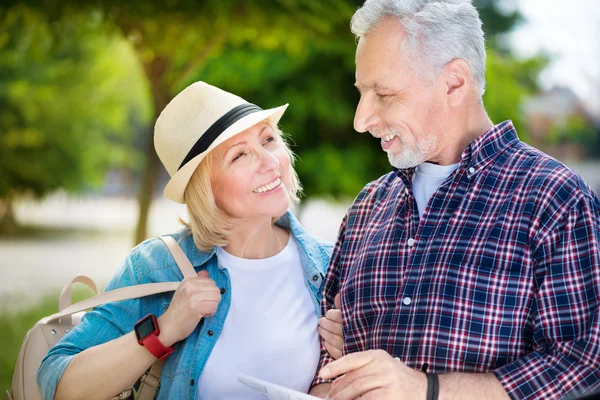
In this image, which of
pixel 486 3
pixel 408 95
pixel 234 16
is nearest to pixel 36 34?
pixel 234 16

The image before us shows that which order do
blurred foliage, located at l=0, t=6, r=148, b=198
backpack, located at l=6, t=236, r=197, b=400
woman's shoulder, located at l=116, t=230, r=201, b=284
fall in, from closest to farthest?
1. backpack, located at l=6, t=236, r=197, b=400
2. woman's shoulder, located at l=116, t=230, r=201, b=284
3. blurred foliage, located at l=0, t=6, r=148, b=198

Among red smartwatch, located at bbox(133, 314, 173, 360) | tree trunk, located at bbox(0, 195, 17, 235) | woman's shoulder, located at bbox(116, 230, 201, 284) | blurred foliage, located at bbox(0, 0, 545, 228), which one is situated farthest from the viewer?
tree trunk, located at bbox(0, 195, 17, 235)

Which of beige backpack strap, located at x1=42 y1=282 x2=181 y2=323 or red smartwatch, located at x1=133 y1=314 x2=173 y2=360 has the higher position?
beige backpack strap, located at x1=42 y1=282 x2=181 y2=323

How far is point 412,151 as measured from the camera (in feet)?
6.32

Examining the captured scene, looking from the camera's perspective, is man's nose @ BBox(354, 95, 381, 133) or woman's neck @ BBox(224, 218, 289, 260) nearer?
man's nose @ BBox(354, 95, 381, 133)

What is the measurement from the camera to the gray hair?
6.19 feet

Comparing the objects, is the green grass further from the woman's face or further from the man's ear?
the man's ear

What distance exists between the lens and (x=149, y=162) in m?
6.98

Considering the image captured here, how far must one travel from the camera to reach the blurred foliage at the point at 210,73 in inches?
192

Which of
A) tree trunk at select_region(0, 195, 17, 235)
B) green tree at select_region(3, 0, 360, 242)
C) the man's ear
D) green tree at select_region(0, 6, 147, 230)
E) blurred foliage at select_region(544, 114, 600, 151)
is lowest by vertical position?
tree trunk at select_region(0, 195, 17, 235)

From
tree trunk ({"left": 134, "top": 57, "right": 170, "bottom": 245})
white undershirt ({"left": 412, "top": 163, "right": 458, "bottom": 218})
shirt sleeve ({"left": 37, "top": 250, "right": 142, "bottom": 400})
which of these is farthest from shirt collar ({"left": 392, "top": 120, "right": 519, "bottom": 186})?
tree trunk ({"left": 134, "top": 57, "right": 170, "bottom": 245})

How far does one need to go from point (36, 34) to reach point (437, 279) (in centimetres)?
412

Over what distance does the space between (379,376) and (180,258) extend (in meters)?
0.97

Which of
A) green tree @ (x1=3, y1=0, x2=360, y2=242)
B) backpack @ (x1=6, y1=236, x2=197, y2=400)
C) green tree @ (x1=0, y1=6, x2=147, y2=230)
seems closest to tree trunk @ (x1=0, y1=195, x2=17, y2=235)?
green tree @ (x1=0, y1=6, x2=147, y2=230)
